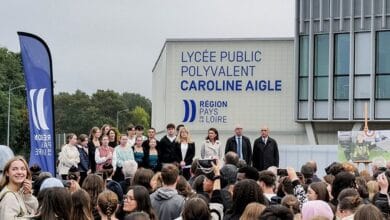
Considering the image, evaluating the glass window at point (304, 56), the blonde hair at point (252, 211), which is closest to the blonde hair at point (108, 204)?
the blonde hair at point (252, 211)

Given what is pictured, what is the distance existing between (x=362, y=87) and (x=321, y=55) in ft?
8.63

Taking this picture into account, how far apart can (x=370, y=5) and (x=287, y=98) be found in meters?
5.92

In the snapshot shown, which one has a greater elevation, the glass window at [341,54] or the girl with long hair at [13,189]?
the glass window at [341,54]

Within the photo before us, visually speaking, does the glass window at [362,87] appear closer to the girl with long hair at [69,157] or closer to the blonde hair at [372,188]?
the girl with long hair at [69,157]

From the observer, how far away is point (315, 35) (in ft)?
147

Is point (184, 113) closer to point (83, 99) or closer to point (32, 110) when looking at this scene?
point (32, 110)

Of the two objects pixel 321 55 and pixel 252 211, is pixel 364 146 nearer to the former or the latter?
pixel 252 211

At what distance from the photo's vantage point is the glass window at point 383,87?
140 ft

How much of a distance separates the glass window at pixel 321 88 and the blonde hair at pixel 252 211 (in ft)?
119

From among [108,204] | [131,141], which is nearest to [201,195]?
[108,204]

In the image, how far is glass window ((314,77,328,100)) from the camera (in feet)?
145

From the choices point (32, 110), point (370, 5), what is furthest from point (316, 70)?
point (32, 110)

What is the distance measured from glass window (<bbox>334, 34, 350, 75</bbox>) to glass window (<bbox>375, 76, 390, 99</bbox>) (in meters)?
1.62

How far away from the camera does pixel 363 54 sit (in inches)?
1697
